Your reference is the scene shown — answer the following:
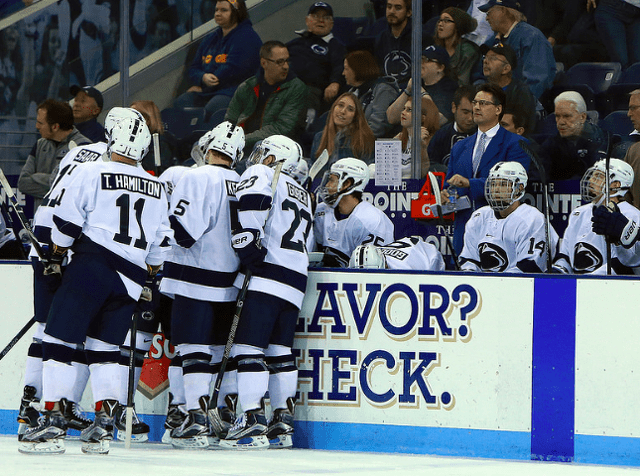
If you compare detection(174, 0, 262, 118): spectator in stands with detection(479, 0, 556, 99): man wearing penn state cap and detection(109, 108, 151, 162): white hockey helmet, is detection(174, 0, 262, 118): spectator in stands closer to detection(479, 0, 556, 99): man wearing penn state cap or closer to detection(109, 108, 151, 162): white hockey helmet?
detection(479, 0, 556, 99): man wearing penn state cap

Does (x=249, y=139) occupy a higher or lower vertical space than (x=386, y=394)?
higher

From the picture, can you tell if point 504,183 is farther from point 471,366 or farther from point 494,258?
point 471,366

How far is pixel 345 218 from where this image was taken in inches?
211

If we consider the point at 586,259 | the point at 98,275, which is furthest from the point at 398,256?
the point at 98,275

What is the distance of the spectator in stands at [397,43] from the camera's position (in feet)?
20.7

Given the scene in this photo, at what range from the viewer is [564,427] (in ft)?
13.5

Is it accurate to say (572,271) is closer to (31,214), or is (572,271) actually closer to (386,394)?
(386,394)

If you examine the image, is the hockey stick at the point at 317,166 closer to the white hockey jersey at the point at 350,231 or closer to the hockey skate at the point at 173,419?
the white hockey jersey at the point at 350,231

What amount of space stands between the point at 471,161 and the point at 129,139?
7.89 ft

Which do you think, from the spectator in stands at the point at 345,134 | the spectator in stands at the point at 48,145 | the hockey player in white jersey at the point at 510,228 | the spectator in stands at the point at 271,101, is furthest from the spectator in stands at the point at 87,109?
the hockey player in white jersey at the point at 510,228

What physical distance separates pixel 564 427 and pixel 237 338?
56.0 inches

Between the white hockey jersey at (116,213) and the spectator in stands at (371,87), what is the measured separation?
247 cm

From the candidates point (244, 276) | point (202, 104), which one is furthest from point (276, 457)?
point (202, 104)

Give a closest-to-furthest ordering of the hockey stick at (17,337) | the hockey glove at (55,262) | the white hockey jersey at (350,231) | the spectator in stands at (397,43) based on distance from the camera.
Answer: the hockey glove at (55,262) < the hockey stick at (17,337) < the white hockey jersey at (350,231) < the spectator in stands at (397,43)
